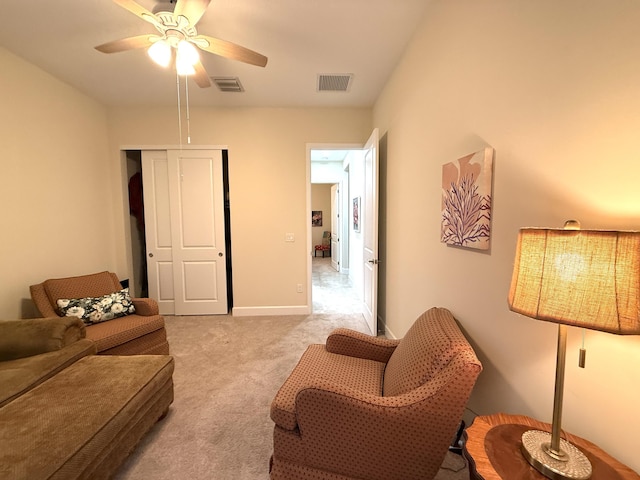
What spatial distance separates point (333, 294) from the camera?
4781 millimetres

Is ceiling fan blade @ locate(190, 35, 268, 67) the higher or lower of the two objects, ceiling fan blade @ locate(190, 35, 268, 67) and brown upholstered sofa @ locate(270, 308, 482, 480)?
the higher

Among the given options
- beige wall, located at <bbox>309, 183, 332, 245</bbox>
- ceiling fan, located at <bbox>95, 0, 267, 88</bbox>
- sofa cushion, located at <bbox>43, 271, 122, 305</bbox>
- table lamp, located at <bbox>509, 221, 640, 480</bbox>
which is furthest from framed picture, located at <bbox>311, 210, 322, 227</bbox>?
table lamp, located at <bbox>509, 221, 640, 480</bbox>

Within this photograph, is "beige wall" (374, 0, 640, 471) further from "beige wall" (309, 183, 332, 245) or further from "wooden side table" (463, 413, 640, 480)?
"beige wall" (309, 183, 332, 245)

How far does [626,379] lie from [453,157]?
48.3 inches

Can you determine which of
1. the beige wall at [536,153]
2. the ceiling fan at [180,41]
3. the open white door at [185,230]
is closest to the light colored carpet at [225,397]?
the open white door at [185,230]

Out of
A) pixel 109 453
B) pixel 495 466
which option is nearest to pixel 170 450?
pixel 109 453

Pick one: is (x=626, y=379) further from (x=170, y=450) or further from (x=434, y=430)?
(x=170, y=450)

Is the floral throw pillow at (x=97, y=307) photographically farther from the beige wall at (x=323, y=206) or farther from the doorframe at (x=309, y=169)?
the beige wall at (x=323, y=206)

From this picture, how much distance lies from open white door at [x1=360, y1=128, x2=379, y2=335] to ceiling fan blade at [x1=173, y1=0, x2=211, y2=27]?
1749 mm

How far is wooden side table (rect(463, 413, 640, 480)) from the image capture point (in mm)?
765

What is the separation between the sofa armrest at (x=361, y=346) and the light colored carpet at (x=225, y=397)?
0.63m

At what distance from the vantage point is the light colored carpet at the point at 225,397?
58.4 inches

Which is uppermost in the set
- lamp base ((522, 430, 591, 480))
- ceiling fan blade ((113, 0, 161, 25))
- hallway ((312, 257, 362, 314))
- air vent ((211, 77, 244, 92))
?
air vent ((211, 77, 244, 92))

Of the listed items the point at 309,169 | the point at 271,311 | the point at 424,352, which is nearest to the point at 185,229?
the point at 271,311
